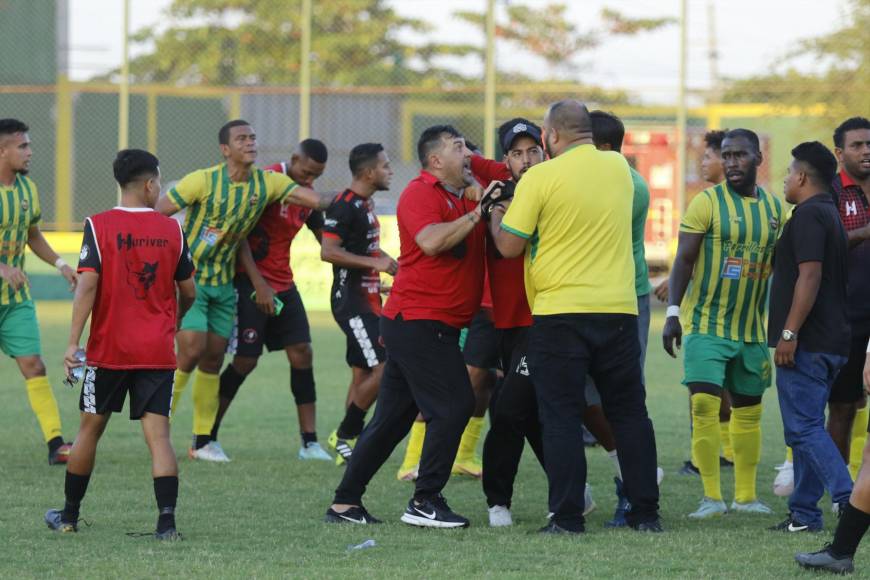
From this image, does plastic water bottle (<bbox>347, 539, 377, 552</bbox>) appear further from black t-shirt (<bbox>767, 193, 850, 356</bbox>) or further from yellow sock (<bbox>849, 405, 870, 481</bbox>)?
yellow sock (<bbox>849, 405, 870, 481</bbox>)

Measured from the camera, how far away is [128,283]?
266 inches

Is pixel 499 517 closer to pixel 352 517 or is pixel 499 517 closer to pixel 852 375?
pixel 352 517

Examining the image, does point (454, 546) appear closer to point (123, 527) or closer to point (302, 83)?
point (123, 527)

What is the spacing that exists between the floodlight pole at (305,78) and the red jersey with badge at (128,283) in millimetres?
15510

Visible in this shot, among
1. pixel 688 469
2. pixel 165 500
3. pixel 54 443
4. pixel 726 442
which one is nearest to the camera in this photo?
pixel 165 500

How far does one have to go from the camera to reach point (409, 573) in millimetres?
5934

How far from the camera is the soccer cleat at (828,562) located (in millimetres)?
5922

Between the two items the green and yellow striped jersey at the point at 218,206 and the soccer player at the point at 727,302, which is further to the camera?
the green and yellow striped jersey at the point at 218,206

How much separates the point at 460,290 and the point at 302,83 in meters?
15.6

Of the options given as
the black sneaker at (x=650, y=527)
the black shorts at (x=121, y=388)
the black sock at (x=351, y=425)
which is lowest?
the black sneaker at (x=650, y=527)

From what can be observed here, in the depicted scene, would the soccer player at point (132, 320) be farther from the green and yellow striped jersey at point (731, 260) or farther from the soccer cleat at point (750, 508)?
the soccer cleat at point (750, 508)

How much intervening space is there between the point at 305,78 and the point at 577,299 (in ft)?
52.3

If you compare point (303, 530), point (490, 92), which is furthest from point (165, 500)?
point (490, 92)

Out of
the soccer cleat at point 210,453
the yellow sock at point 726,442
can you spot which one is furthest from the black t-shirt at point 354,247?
the yellow sock at point 726,442
